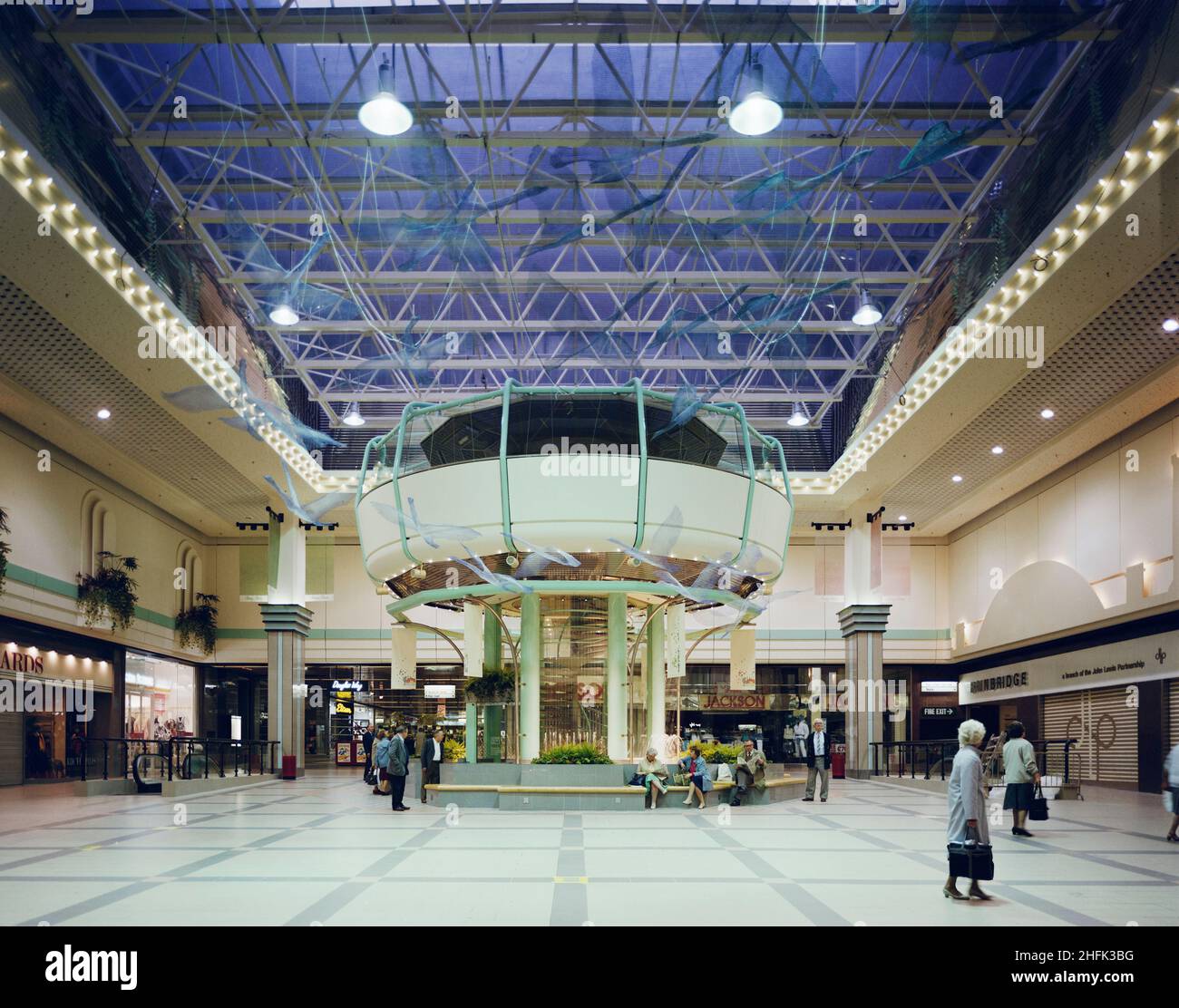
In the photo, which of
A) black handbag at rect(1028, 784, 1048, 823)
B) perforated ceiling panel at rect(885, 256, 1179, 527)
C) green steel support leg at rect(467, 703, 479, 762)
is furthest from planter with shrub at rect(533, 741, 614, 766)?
perforated ceiling panel at rect(885, 256, 1179, 527)

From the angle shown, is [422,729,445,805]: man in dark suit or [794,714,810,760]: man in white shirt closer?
[422,729,445,805]: man in dark suit

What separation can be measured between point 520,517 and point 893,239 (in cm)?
962

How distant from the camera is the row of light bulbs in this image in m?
14.3

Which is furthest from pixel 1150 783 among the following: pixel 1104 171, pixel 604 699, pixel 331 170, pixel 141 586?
pixel 141 586

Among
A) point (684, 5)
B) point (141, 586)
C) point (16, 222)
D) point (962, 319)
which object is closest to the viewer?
point (684, 5)

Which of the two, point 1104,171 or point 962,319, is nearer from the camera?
point 1104,171

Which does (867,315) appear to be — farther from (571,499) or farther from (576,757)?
(576,757)

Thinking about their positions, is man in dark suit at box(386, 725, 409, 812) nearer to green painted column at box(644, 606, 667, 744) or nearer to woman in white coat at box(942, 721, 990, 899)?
green painted column at box(644, 606, 667, 744)

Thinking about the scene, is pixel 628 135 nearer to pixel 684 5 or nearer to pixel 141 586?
pixel 684 5

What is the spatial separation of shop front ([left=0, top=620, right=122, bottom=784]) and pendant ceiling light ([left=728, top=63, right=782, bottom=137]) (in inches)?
832

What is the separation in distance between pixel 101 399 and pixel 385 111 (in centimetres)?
1341

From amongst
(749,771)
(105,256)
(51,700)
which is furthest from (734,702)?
(105,256)
